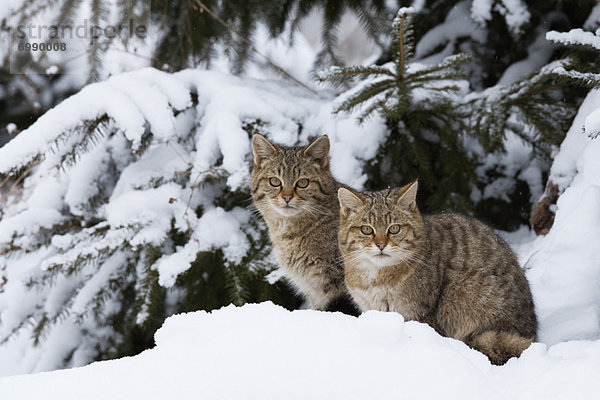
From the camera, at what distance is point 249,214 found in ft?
11.8

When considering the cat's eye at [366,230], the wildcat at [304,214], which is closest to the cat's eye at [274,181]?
the wildcat at [304,214]

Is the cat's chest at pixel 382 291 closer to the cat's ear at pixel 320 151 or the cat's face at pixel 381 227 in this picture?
the cat's face at pixel 381 227

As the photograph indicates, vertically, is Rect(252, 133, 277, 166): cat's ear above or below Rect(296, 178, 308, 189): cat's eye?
above

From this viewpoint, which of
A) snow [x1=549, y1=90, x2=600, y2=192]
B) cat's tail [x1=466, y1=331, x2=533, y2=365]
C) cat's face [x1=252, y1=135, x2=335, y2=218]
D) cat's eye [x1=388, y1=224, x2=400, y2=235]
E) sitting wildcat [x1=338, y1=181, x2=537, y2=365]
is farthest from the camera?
cat's face [x1=252, y1=135, x2=335, y2=218]

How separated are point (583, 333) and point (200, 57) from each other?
3.08 meters

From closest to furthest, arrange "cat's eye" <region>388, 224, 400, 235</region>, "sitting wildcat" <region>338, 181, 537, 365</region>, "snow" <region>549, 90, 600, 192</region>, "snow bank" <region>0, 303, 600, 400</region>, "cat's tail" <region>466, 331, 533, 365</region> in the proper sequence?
"snow bank" <region>0, 303, 600, 400</region> < "cat's tail" <region>466, 331, 533, 365</region> < "sitting wildcat" <region>338, 181, 537, 365</region> < "cat's eye" <region>388, 224, 400, 235</region> < "snow" <region>549, 90, 600, 192</region>

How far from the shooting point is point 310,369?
1588 mm

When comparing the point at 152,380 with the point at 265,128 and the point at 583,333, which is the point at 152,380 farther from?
the point at 265,128

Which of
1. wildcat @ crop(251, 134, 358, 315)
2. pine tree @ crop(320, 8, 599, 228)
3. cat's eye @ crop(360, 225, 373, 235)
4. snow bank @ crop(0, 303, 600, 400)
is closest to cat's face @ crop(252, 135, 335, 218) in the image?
wildcat @ crop(251, 134, 358, 315)

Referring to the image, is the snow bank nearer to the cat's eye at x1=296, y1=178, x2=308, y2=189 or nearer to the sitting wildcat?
the sitting wildcat

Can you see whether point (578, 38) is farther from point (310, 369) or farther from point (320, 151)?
point (310, 369)

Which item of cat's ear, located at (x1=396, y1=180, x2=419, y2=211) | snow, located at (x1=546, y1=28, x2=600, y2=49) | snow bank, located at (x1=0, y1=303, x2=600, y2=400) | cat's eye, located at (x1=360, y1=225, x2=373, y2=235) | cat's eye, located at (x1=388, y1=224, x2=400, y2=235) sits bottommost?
cat's eye, located at (x1=360, y1=225, x2=373, y2=235)

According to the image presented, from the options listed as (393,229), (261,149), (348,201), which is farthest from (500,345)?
(261,149)

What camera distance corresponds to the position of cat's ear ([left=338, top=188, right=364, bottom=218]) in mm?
2850
